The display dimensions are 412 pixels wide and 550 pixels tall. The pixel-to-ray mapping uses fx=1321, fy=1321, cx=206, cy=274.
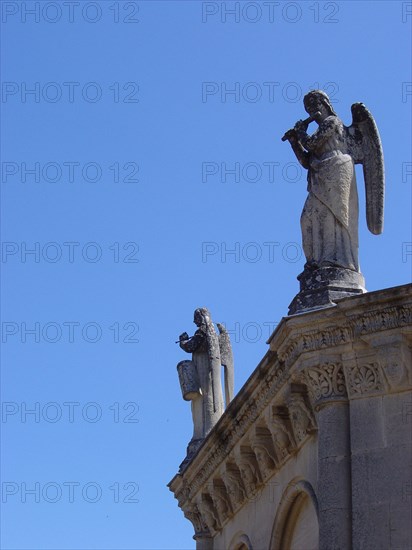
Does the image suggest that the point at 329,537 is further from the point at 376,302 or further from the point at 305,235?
the point at 305,235

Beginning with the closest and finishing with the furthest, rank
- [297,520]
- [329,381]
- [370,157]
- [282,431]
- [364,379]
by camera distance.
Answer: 1. [364,379]
2. [329,381]
3. [370,157]
4. [282,431]
5. [297,520]

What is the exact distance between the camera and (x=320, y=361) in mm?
15305

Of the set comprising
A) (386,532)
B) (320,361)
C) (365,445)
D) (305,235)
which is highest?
(305,235)

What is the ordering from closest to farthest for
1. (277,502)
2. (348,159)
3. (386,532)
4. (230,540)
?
(386,532)
(348,159)
(277,502)
(230,540)

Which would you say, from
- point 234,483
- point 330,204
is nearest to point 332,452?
point 330,204

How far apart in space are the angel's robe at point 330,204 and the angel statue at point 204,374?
7.55m

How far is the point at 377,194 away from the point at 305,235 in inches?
41.0

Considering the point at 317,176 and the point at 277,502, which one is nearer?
the point at 317,176

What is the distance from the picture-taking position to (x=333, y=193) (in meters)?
16.4

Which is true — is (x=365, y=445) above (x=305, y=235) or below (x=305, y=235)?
below

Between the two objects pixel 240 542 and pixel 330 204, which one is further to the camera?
pixel 240 542

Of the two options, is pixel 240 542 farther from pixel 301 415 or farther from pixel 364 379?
pixel 364 379

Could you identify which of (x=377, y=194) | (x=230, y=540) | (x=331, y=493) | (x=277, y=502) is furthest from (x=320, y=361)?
(x=230, y=540)

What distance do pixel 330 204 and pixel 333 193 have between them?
6.0 inches
